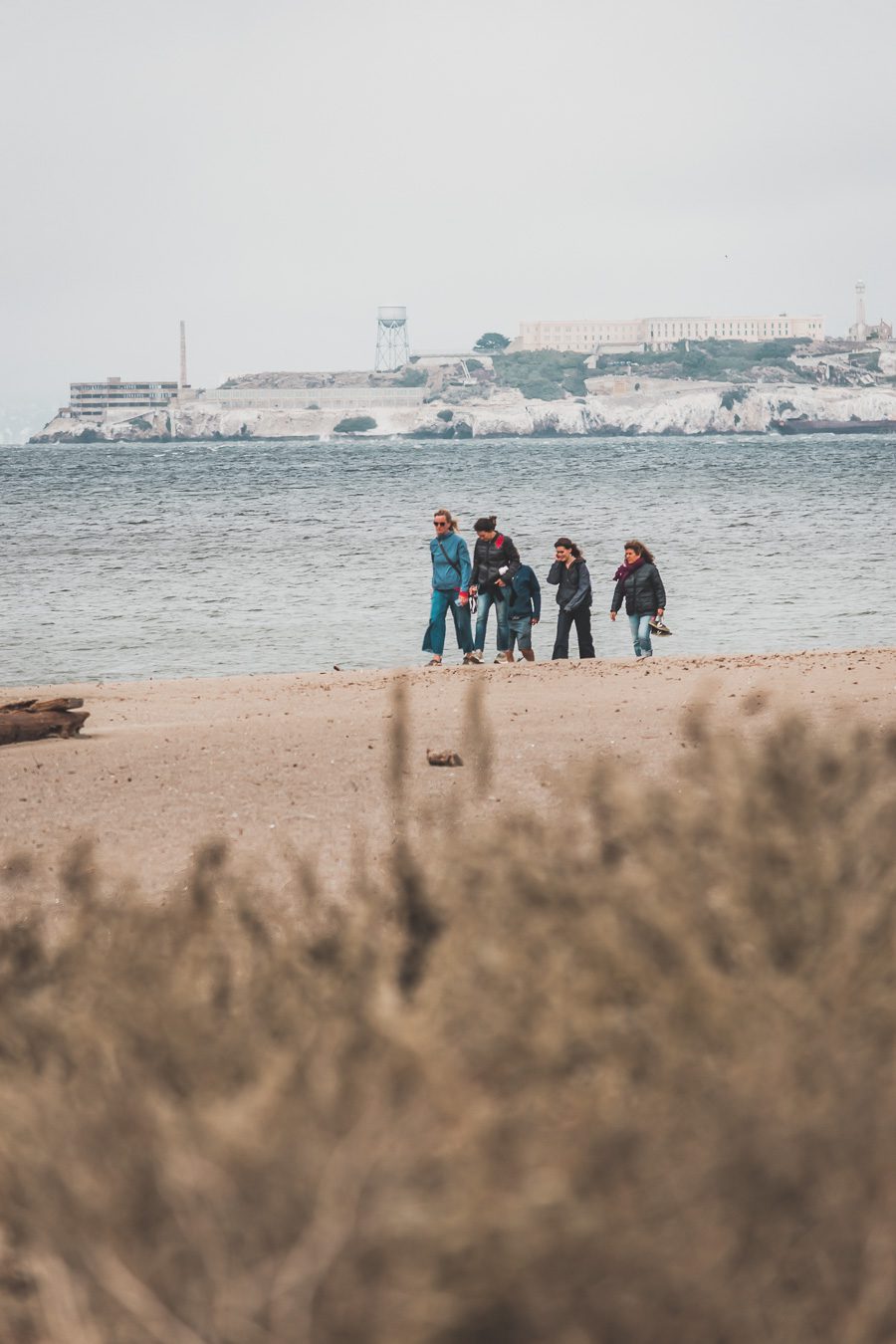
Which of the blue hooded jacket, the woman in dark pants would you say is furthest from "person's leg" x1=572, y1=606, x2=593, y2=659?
the blue hooded jacket

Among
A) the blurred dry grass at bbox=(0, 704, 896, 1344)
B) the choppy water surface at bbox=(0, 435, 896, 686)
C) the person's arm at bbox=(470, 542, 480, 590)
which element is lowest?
the choppy water surface at bbox=(0, 435, 896, 686)

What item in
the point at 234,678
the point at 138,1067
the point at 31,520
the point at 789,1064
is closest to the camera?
the point at 789,1064

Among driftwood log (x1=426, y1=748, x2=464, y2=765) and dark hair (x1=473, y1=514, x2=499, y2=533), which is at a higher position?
dark hair (x1=473, y1=514, x2=499, y2=533)

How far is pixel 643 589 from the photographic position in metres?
17.2

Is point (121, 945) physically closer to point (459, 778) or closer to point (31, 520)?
point (459, 778)

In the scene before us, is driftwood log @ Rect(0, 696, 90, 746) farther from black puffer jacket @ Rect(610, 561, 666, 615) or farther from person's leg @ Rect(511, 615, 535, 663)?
black puffer jacket @ Rect(610, 561, 666, 615)

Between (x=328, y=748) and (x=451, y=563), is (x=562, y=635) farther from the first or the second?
(x=328, y=748)

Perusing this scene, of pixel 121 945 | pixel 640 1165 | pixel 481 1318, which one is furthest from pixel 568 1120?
pixel 121 945

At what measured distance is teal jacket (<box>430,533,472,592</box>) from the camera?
55.9 ft

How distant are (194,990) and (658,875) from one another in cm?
89

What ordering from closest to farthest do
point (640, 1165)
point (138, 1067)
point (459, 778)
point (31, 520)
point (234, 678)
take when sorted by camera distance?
point (640, 1165)
point (138, 1067)
point (459, 778)
point (234, 678)
point (31, 520)

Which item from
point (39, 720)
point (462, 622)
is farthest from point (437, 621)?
point (39, 720)

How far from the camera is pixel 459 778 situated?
9992 millimetres

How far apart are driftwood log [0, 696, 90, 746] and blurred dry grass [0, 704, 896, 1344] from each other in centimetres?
919
